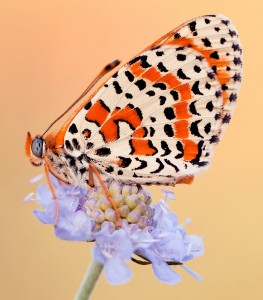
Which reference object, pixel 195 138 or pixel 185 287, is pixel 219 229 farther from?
pixel 195 138

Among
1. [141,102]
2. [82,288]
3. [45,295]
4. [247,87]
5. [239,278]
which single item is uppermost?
[141,102]

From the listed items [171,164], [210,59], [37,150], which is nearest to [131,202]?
[171,164]

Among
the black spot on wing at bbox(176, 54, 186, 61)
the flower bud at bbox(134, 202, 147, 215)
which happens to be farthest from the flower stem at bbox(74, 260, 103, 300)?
the black spot on wing at bbox(176, 54, 186, 61)

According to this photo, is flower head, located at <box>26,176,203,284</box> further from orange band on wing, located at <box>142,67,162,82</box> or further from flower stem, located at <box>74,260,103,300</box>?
orange band on wing, located at <box>142,67,162,82</box>

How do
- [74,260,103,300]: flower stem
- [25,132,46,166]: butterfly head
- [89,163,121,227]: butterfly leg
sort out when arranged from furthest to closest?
[25,132,46,166]: butterfly head < [89,163,121,227]: butterfly leg < [74,260,103,300]: flower stem

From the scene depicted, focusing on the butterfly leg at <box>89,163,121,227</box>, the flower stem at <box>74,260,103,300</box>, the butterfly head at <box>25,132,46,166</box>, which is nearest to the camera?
the flower stem at <box>74,260,103,300</box>

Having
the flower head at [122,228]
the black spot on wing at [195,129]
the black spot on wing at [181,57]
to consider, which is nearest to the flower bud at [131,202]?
the flower head at [122,228]

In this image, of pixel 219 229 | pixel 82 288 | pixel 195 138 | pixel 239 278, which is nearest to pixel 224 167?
pixel 219 229
